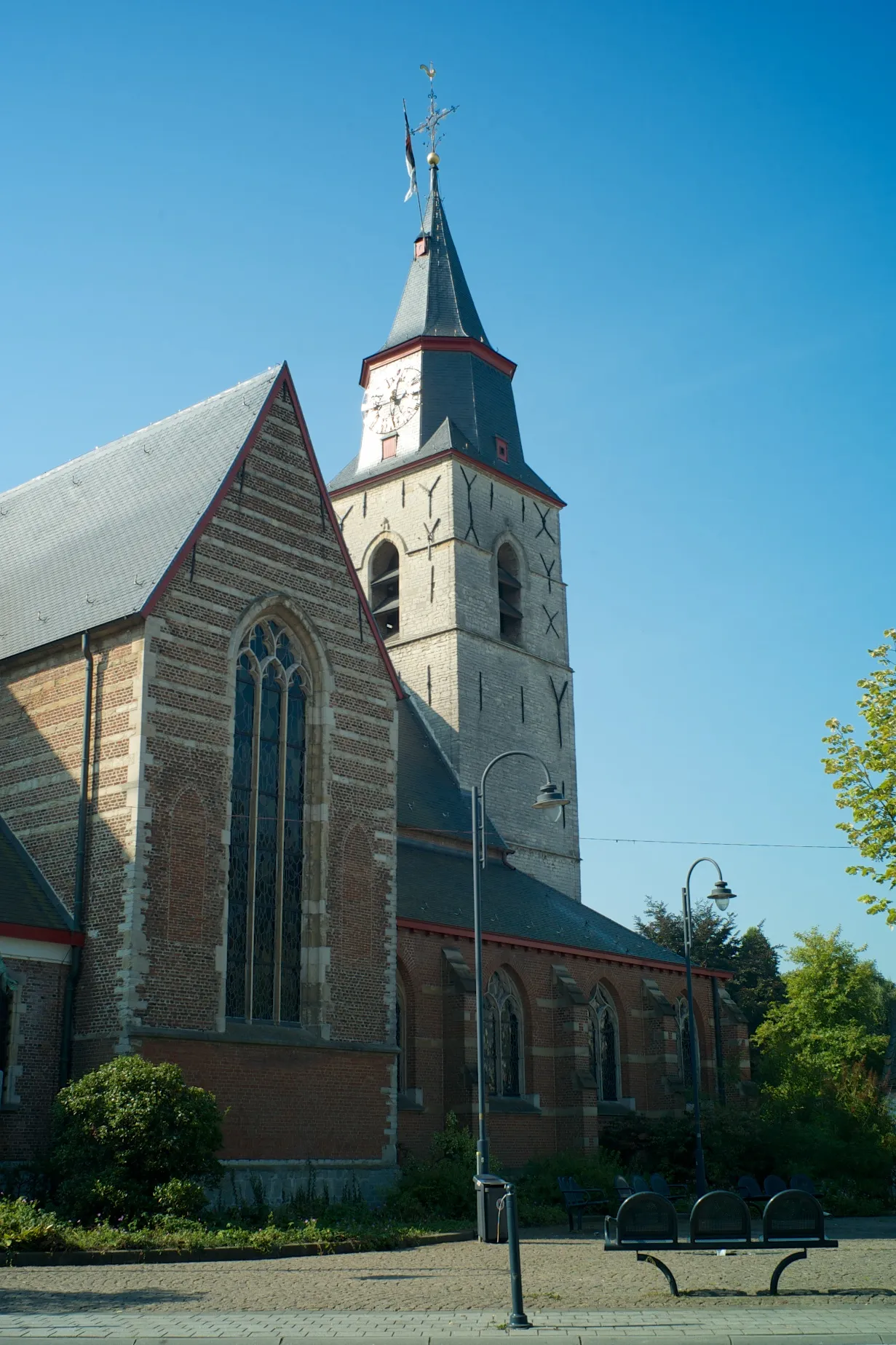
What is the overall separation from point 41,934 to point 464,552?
21769 millimetres

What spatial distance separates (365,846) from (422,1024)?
16.8 feet

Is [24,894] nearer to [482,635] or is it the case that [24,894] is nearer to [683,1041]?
[683,1041]

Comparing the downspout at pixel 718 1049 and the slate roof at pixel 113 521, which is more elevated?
the slate roof at pixel 113 521

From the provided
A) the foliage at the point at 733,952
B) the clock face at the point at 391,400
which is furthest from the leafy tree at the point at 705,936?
the clock face at the point at 391,400

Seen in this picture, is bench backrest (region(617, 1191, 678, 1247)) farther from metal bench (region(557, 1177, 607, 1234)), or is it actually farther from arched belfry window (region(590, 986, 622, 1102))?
arched belfry window (region(590, 986, 622, 1102))

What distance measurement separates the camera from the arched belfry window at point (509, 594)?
40.0 m

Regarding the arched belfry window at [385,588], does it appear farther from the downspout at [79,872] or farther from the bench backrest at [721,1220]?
the bench backrest at [721,1220]

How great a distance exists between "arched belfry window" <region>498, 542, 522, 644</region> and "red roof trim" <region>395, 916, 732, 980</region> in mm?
10765

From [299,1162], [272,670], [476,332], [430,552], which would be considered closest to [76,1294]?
[299,1162]

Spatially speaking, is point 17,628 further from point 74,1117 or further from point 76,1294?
point 76,1294

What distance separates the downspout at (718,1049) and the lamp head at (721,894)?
10.1 m

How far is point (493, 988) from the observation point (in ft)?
94.6

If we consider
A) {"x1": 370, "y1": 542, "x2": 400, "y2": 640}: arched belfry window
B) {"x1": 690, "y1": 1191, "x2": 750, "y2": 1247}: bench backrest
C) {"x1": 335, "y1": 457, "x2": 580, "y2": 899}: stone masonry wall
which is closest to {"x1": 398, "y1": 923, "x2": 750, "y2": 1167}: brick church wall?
{"x1": 335, "y1": 457, "x2": 580, "y2": 899}: stone masonry wall

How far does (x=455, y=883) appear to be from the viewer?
98.6ft
